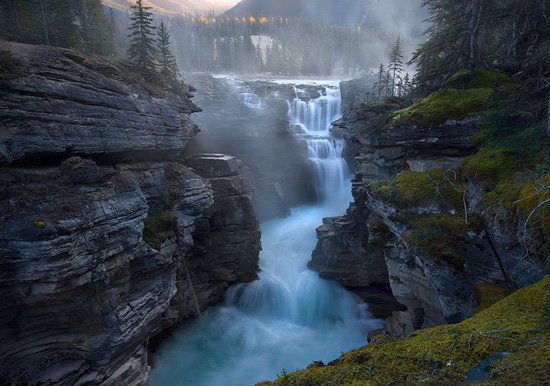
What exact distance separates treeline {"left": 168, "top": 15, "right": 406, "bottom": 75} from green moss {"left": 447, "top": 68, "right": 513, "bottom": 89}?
7508 cm

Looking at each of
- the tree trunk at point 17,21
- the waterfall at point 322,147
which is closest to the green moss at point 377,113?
the waterfall at point 322,147

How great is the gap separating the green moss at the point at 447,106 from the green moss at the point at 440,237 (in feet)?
14.4

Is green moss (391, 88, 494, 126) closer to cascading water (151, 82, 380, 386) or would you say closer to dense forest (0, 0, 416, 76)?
cascading water (151, 82, 380, 386)

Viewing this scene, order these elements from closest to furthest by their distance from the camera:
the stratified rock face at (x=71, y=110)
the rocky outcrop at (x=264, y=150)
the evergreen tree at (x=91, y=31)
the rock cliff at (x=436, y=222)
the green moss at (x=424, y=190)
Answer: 1. the rock cliff at (x=436, y=222)
2. the green moss at (x=424, y=190)
3. the stratified rock face at (x=71, y=110)
4. the evergreen tree at (x=91, y=31)
5. the rocky outcrop at (x=264, y=150)

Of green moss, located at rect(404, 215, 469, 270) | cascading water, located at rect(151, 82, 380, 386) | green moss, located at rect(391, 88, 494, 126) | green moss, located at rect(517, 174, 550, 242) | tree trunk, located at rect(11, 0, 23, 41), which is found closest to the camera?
green moss, located at rect(517, 174, 550, 242)

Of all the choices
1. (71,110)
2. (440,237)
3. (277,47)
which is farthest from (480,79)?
(277,47)

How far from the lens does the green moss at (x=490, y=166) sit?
830cm

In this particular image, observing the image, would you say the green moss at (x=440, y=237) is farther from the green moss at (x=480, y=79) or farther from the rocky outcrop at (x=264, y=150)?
the rocky outcrop at (x=264, y=150)

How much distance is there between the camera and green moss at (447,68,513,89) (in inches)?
453

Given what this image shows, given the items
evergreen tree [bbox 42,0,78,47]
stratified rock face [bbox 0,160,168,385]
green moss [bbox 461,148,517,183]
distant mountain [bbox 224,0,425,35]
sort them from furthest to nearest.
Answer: distant mountain [bbox 224,0,425,35] < evergreen tree [bbox 42,0,78,47] < stratified rock face [bbox 0,160,168,385] < green moss [bbox 461,148,517,183]

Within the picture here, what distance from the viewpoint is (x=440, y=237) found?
349 inches

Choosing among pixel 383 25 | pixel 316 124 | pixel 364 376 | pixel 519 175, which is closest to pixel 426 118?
pixel 519 175

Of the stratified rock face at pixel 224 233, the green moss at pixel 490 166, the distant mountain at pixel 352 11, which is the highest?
the distant mountain at pixel 352 11

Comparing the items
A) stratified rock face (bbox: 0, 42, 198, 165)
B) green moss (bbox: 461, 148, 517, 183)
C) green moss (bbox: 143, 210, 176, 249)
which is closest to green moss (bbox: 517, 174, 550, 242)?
green moss (bbox: 461, 148, 517, 183)
